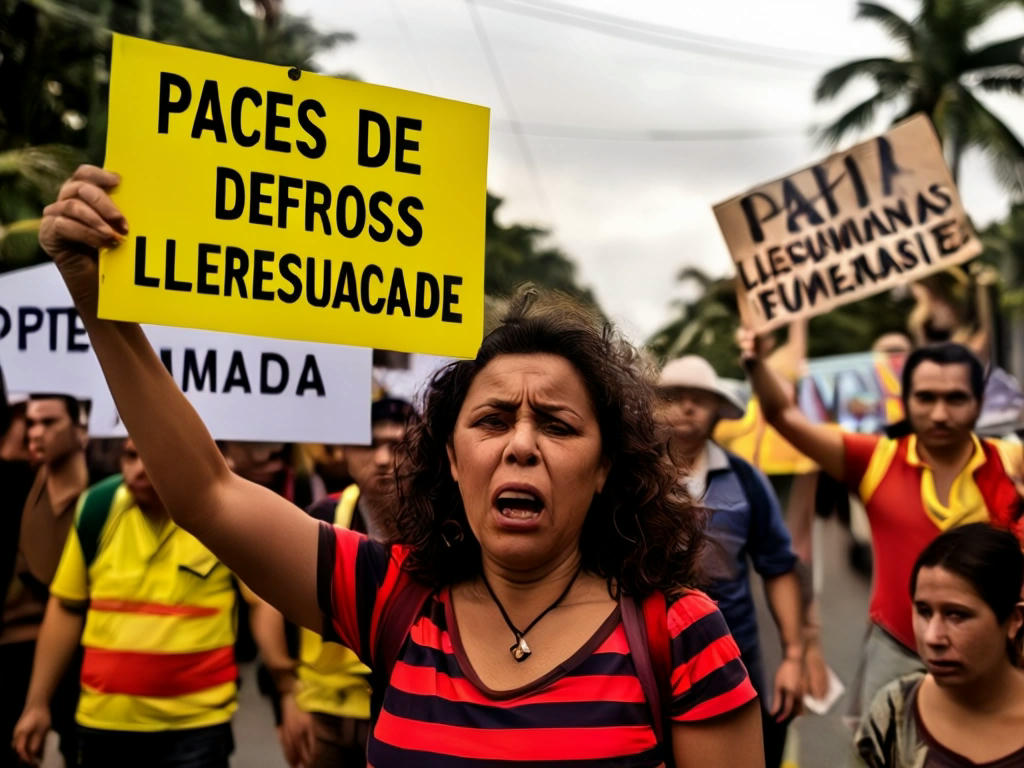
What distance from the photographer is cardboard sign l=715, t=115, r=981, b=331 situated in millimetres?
5004

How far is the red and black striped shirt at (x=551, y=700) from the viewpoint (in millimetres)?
2062

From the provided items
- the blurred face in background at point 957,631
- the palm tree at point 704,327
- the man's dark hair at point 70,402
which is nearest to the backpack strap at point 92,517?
the man's dark hair at point 70,402

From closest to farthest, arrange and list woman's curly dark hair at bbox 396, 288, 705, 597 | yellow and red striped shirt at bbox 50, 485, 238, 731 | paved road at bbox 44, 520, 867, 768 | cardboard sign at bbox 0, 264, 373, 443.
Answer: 1. woman's curly dark hair at bbox 396, 288, 705, 597
2. cardboard sign at bbox 0, 264, 373, 443
3. yellow and red striped shirt at bbox 50, 485, 238, 731
4. paved road at bbox 44, 520, 867, 768

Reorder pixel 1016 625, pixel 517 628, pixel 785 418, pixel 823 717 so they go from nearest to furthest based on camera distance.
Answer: pixel 517 628
pixel 1016 625
pixel 785 418
pixel 823 717

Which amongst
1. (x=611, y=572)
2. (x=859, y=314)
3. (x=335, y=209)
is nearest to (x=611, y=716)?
(x=611, y=572)

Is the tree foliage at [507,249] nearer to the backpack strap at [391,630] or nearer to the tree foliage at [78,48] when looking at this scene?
the tree foliage at [78,48]

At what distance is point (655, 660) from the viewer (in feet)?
7.01

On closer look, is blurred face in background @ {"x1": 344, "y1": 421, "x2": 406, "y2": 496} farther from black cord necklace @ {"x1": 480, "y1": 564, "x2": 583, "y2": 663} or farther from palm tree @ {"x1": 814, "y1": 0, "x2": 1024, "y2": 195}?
palm tree @ {"x1": 814, "y1": 0, "x2": 1024, "y2": 195}

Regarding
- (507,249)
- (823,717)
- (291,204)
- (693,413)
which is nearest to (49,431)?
(693,413)

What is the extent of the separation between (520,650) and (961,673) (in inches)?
51.1

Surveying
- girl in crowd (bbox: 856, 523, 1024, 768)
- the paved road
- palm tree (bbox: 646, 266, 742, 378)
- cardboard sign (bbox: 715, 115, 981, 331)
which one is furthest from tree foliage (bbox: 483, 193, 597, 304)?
girl in crowd (bbox: 856, 523, 1024, 768)

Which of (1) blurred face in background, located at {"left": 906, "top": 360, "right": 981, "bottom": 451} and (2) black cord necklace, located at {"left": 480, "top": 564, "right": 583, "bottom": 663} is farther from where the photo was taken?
(1) blurred face in background, located at {"left": 906, "top": 360, "right": 981, "bottom": 451}

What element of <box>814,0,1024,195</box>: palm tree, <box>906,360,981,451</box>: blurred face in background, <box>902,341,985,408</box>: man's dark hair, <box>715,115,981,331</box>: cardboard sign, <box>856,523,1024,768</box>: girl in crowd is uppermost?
<box>814,0,1024,195</box>: palm tree

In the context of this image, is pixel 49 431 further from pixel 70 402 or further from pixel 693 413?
pixel 693 413
